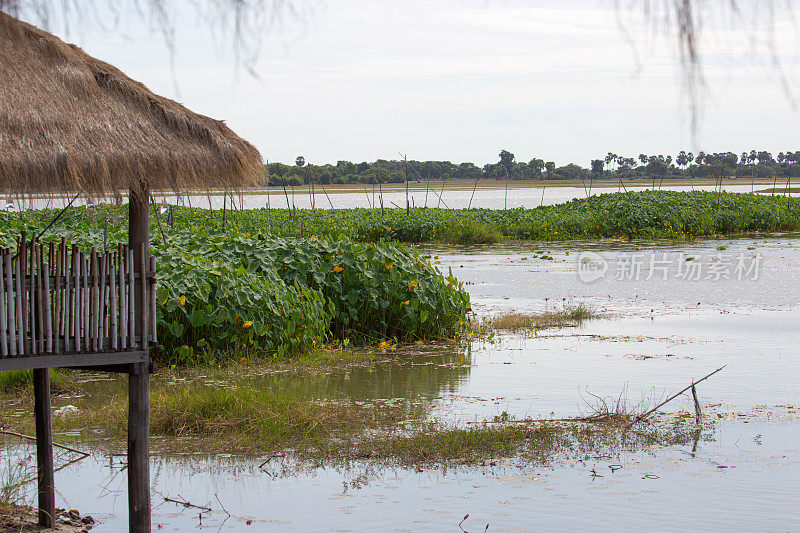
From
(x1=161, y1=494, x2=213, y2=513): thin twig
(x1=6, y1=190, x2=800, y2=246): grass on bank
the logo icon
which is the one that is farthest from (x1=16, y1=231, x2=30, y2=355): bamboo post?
(x1=6, y1=190, x2=800, y2=246): grass on bank

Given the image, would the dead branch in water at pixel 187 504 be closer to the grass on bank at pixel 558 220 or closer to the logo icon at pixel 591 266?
the logo icon at pixel 591 266

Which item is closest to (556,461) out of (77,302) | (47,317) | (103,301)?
(103,301)

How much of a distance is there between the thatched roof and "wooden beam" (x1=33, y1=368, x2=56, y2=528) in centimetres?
122

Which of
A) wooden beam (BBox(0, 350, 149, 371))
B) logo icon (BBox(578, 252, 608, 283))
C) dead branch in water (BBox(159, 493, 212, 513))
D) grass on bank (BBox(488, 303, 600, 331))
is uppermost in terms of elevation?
wooden beam (BBox(0, 350, 149, 371))

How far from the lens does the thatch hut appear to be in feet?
16.0

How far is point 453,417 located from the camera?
7797 millimetres

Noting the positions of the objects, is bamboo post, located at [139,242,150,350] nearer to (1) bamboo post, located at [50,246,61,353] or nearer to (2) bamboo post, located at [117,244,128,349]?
(2) bamboo post, located at [117,244,128,349]

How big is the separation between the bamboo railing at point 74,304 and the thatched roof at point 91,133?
40 centimetres

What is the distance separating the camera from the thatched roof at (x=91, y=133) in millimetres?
4875

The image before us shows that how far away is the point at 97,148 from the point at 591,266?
57.6ft

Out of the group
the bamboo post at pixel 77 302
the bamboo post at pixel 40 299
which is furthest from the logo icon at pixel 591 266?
the bamboo post at pixel 40 299

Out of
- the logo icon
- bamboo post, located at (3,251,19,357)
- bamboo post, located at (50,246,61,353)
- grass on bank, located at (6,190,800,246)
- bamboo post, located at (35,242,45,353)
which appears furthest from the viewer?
grass on bank, located at (6,190,800,246)

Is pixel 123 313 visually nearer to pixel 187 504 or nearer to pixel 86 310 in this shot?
pixel 86 310

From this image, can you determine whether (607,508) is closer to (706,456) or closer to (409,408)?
(706,456)
